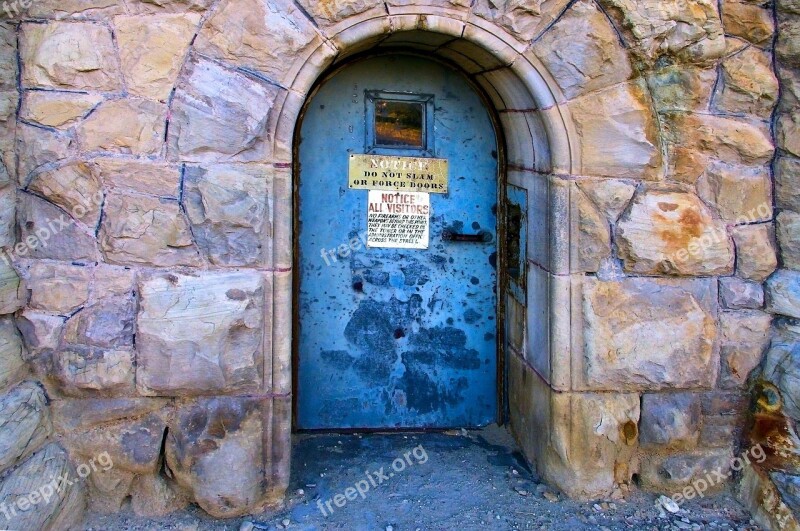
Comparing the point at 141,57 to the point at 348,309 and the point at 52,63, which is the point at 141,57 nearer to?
the point at 52,63

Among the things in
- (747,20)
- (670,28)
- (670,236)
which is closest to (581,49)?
(670,28)

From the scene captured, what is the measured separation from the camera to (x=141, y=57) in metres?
2.63

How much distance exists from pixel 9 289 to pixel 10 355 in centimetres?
25

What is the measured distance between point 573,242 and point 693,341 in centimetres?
69

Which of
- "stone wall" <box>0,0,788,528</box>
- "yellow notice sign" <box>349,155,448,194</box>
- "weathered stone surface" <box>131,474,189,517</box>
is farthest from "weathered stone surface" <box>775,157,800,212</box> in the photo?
"weathered stone surface" <box>131,474,189,517</box>

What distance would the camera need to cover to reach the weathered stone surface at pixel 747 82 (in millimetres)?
2951

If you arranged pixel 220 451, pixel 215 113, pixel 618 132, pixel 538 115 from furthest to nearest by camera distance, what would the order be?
pixel 538 115, pixel 618 132, pixel 220 451, pixel 215 113

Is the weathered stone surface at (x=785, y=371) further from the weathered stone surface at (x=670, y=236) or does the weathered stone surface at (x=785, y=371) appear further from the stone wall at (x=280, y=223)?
the weathered stone surface at (x=670, y=236)

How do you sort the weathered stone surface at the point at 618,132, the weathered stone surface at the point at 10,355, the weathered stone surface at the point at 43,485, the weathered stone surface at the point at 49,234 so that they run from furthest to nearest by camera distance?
the weathered stone surface at the point at 618,132 < the weathered stone surface at the point at 49,234 < the weathered stone surface at the point at 10,355 < the weathered stone surface at the point at 43,485

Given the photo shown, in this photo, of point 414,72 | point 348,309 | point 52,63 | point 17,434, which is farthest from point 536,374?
point 52,63

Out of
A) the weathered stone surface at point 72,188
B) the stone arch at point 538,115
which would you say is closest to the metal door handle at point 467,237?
the stone arch at point 538,115

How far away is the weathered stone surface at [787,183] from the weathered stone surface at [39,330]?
3052 mm

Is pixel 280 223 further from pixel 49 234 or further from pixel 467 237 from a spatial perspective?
pixel 467 237

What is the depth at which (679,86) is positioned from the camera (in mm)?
2926
